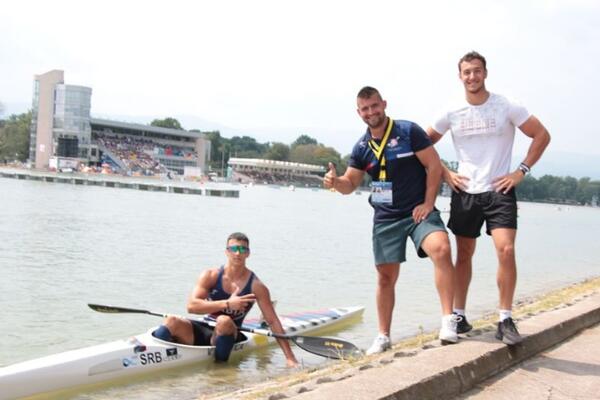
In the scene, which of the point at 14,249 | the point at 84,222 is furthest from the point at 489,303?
the point at 84,222

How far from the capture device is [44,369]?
7.15m

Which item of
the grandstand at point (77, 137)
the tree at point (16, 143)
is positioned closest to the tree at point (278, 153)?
the grandstand at point (77, 137)

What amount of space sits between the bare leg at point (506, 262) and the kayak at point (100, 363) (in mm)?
4012

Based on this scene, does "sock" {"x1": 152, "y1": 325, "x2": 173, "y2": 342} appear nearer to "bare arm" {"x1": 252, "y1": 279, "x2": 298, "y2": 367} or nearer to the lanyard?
"bare arm" {"x1": 252, "y1": 279, "x2": 298, "y2": 367}

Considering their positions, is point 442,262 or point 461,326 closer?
point 442,262

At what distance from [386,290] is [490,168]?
4.50 feet

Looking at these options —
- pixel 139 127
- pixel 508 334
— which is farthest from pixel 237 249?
pixel 139 127

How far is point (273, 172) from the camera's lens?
189375 mm

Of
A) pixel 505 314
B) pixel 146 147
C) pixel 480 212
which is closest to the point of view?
pixel 505 314

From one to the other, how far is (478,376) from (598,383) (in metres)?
0.84

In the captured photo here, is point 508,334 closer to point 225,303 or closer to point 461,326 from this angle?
point 461,326

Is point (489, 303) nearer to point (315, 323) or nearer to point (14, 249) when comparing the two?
point (315, 323)

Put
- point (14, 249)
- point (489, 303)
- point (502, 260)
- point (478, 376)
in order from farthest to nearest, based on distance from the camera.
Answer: point (14, 249) < point (489, 303) < point (502, 260) < point (478, 376)

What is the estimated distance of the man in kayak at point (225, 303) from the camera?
7594 mm
